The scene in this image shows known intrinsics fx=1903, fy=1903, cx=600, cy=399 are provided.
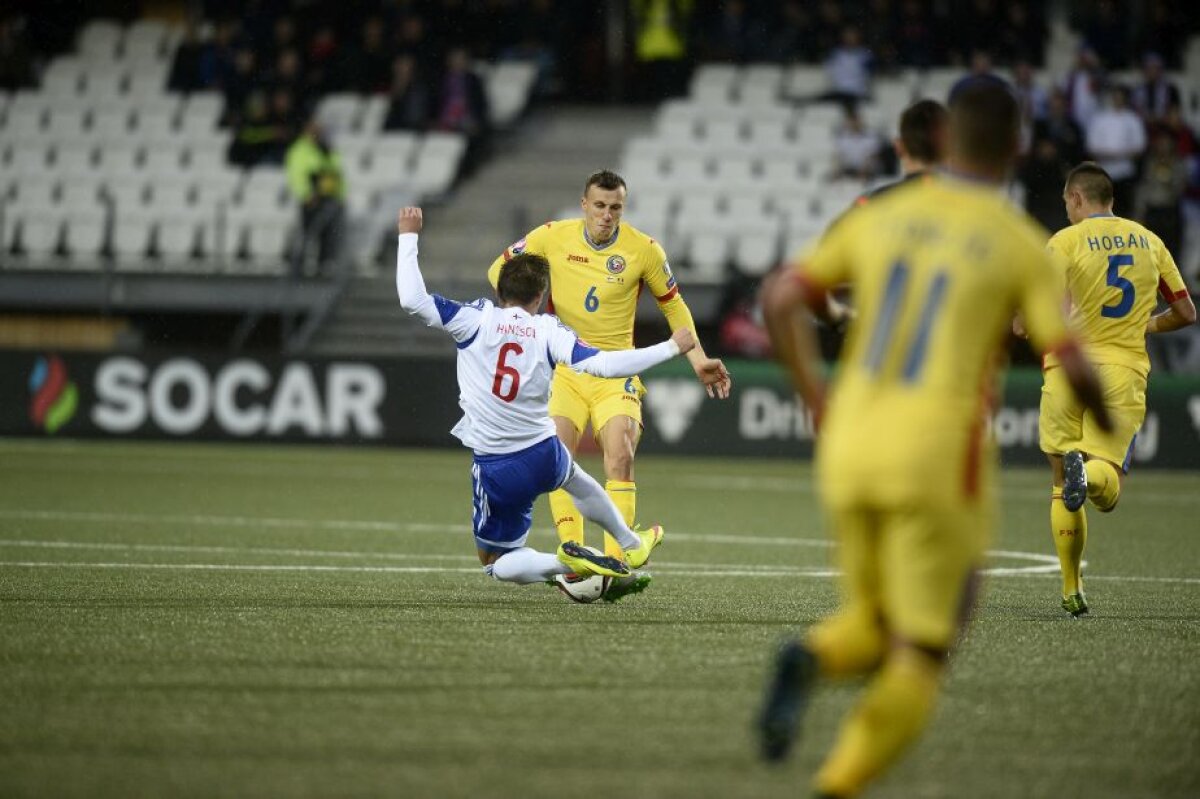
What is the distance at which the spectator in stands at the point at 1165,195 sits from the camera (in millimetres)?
21172

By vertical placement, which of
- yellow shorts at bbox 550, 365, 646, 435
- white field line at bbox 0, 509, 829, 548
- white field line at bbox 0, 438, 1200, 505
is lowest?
white field line at bbox 0, 438, 1200, 505

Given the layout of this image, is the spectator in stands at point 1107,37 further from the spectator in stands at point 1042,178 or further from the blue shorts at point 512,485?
the blue shorts at point 512,485

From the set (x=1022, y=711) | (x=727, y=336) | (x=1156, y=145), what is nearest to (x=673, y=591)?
(x=1022, y=711)

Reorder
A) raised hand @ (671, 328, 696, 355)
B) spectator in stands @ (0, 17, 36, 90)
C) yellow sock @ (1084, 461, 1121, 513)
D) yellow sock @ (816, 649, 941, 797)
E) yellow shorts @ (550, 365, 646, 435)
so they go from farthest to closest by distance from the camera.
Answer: spectator in stands @ (0, 17, 36, 90) → yellow shorts @ (550, 365, 646, 435) → yellow sock @ (1084, 461, 1121, 513) → raised hand @ (671, 328, 696, 355) → yellow sock @ (816, 649, 941, 797)

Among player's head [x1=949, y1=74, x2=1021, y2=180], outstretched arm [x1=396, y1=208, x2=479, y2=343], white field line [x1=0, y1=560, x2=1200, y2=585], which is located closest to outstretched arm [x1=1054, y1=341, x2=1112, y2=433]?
player's head [x1=949, y1=74, x2=1021, y2=180]

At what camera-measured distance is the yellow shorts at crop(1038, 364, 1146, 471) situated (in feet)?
30.0

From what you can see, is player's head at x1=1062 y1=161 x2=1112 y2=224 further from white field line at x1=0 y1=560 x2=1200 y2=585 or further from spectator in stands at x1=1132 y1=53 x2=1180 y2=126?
spectator in stands at x1=1132 y1=53 x2=1180 y2=126

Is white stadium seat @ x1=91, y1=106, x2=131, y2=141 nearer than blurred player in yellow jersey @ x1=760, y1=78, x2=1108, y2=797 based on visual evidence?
No

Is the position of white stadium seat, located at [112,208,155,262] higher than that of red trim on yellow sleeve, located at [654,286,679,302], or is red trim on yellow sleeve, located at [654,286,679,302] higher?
red trim on yellow sleeve, located at [654,286,679,302]

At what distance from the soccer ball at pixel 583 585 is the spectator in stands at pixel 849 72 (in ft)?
54.3

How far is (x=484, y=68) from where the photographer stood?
90.9 ft

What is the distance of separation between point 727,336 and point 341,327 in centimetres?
489

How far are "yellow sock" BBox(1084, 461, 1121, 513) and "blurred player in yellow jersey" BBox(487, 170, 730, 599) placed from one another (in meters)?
2.34

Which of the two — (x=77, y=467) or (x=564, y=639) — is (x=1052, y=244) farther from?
(x=77, y=467)
